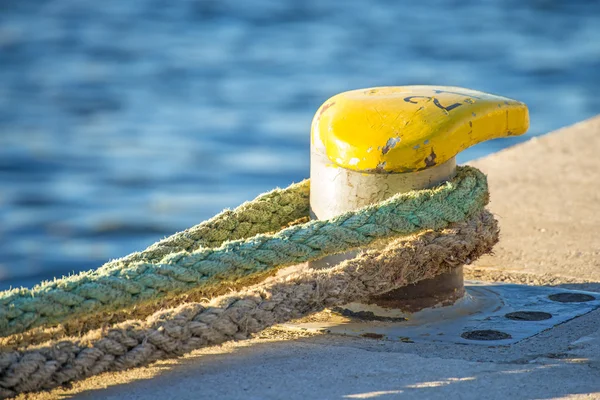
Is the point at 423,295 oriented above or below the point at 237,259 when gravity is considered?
below

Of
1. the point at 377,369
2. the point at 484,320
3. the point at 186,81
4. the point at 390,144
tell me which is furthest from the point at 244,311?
the point at 186,81

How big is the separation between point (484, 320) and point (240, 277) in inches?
28.5

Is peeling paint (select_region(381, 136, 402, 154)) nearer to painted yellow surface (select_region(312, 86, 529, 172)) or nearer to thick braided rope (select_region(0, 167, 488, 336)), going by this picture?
painted yellow surface (select_region(312, 86, 529, 172))

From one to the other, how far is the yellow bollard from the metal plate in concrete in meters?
0.05

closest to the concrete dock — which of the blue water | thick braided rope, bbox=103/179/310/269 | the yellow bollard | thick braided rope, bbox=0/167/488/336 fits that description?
thick braided rope, bbox=0/167/488/336

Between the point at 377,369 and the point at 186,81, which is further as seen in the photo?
the point at 186,81

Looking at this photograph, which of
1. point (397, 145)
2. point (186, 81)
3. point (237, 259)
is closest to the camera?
point (237, 259)

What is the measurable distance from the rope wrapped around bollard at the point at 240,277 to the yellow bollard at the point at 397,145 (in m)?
0.09

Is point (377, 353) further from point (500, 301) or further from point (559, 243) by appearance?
point (559, 243)

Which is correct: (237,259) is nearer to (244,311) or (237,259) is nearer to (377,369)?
(244,311)

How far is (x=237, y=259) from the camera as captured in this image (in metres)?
2.64

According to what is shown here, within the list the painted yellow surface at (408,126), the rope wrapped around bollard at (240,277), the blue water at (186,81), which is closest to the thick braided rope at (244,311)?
the rope wrapped around bollard at (240,277)

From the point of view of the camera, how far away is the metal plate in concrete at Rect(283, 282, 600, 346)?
9.11 ft

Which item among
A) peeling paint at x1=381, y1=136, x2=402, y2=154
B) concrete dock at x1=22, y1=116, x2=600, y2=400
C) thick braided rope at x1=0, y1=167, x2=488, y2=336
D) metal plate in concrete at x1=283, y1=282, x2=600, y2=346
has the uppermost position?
peeling paint at x1=381, y1=136, x2=402, y2=154
